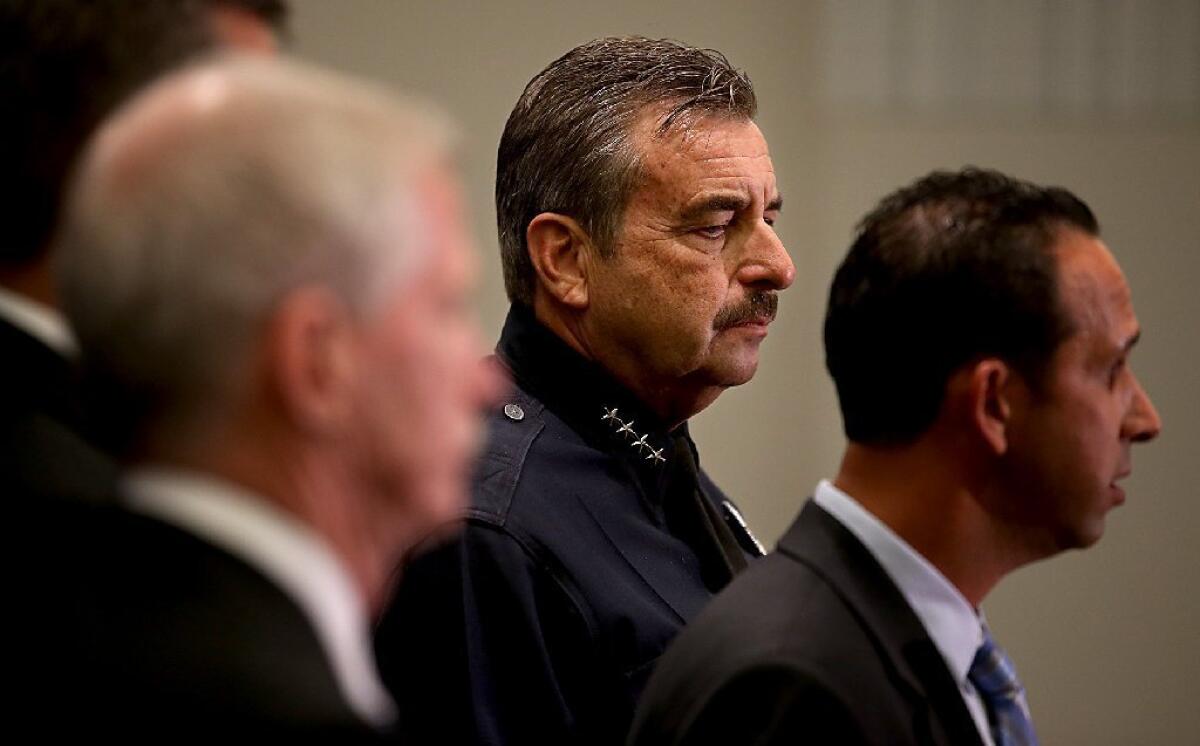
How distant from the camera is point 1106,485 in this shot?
1.56m

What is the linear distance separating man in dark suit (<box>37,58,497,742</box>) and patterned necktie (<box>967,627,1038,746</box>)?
0.76 meters

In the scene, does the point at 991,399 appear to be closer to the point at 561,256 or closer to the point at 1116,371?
the point at 1116,371

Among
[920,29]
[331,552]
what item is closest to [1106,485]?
[331,552]

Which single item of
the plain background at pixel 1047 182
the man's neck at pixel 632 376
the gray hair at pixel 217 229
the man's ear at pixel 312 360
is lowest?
the plain background at pixel 1047 182

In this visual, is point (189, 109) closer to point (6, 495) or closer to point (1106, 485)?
point (6, 495)

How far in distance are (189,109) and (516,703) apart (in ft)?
3.34

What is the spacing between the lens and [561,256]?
6.81 ft

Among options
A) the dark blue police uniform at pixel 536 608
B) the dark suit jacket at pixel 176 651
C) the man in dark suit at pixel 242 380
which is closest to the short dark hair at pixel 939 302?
the dark blue police uniform at pixel 536 608

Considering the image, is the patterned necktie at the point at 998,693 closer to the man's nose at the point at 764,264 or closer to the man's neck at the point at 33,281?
the man's nose at the point at 764,264

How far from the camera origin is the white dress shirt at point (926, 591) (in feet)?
4.92

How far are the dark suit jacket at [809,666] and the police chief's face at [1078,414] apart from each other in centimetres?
18

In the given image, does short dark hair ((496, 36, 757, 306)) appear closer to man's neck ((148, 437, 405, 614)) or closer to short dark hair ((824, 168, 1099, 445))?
short dark hair ((824, 168, 1099, 445))

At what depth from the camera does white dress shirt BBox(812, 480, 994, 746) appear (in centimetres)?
150

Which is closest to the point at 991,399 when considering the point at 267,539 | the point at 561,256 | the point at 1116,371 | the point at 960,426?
the point at 960,426
